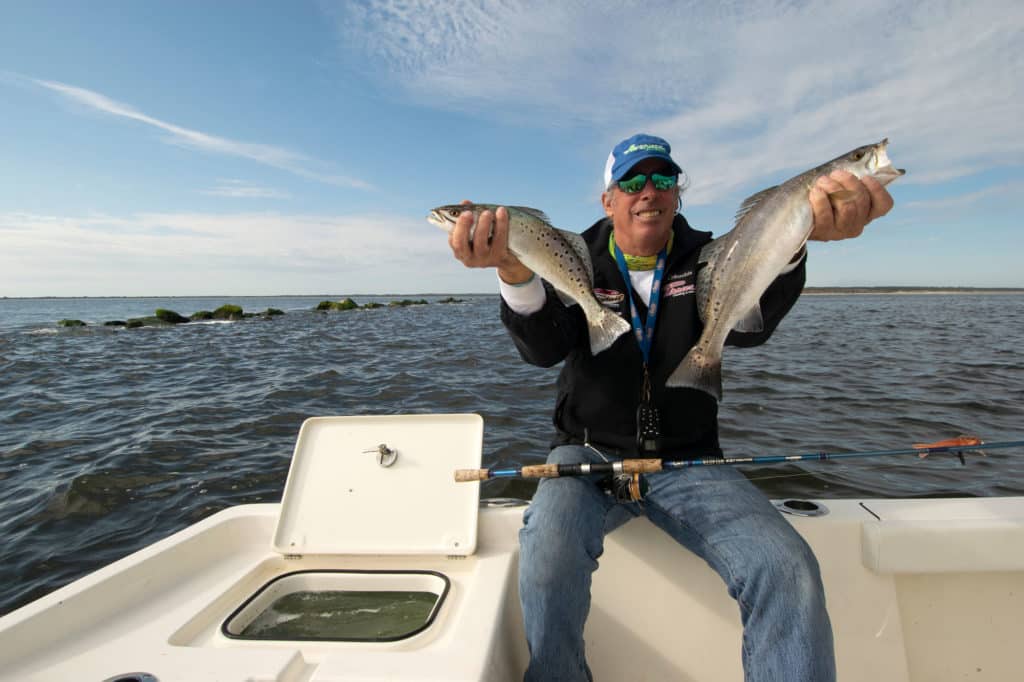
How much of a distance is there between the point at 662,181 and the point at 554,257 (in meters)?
0.83

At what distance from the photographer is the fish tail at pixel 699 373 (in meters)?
2.98

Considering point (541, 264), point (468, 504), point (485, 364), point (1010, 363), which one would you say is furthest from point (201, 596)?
point (1010, 363)

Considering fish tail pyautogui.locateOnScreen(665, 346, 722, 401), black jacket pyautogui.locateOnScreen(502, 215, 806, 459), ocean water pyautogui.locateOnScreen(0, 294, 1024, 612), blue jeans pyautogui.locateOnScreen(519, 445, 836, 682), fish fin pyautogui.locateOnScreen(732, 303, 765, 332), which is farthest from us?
ocean water pyautogui.locateOnScreen(0, 294, 1024, 612)

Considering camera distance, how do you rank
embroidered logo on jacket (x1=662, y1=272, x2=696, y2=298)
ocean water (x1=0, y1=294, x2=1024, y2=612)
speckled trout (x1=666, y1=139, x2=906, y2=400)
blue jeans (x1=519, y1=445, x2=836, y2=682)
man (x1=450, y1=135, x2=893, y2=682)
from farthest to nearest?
ocean water (x1=0, y1=294, x2=1024, y2=612)
embroidered logo on jacket (x1=662, y1=272, x2=696, y2=298)
speckled trout (x1=666, y1=139, x2=906, y2=400)
man (x1=450, y1=135, x2=893, y2=682)
blue jeans (x1=519, y1=445, x2=836, y2=682)

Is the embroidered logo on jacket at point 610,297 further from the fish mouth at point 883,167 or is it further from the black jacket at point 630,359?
the fish mouth at point 883,167

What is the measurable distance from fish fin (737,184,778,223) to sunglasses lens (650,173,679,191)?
1.45 ft

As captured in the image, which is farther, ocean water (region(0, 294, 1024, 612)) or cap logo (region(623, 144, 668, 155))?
ocean water (region(0, 294, 1024, 612))

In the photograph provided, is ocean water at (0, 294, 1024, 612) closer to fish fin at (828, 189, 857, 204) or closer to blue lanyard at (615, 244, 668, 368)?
blue lanyard at (615, 244, 668, 368)

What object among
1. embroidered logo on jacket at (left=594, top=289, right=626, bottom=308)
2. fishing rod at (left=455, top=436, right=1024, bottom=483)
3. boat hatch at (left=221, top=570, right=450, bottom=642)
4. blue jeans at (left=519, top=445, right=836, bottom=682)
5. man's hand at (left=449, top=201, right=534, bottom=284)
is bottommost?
boat hatch at (left=221, top=570, right=450, bottom=642)

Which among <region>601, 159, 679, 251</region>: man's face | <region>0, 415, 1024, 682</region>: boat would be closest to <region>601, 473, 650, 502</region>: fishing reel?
<region>0, 415, 1024, 682</region>: boat

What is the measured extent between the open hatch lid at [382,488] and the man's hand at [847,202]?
228 centimetres

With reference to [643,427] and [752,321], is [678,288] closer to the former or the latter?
[752,321]

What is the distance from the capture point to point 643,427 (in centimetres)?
320

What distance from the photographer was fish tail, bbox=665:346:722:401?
2979mm
